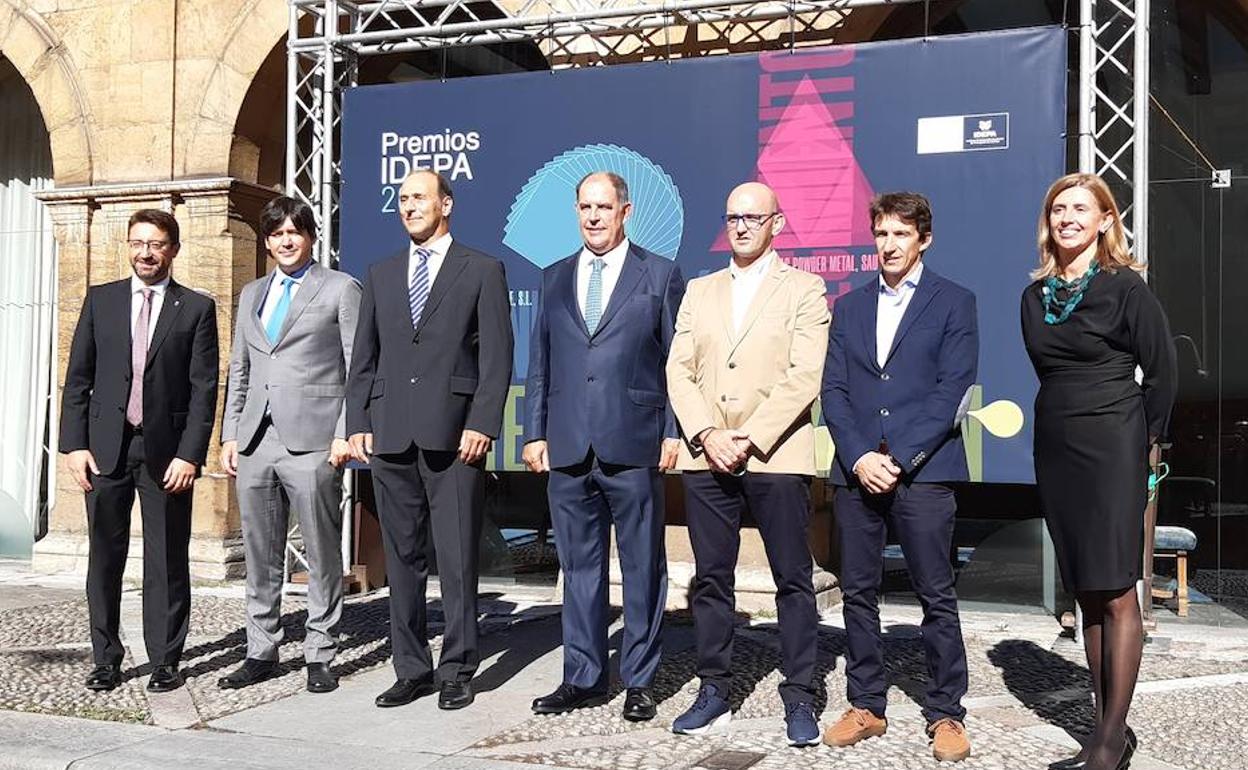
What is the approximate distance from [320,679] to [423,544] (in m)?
0.74

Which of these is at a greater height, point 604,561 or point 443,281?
point 443,281

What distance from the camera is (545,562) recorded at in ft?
31.6

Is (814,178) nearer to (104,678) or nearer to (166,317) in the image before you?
(166,317)

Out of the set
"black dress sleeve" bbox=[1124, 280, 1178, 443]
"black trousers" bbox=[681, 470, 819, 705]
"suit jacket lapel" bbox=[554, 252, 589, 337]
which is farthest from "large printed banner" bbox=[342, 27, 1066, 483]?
"black dress sleeve" bbox=[1124, 280, 1178, 443]

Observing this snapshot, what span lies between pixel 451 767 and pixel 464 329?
1.77 meters

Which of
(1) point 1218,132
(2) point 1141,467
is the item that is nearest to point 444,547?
(2) point 1141,467

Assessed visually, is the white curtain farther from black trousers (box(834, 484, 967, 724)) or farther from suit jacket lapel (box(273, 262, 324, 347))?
black trousers (box(834, 484, 967, 724))

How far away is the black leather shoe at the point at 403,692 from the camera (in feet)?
17.5

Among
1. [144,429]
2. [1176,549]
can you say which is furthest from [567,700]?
[1176,549]

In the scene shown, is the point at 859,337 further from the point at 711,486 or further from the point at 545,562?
the point at 545,562

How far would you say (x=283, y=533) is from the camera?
5996mm

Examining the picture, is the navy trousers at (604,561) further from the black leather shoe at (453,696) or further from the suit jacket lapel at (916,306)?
the suit jacket lapel at (916,306)

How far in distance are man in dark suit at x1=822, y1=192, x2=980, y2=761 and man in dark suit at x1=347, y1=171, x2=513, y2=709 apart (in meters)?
1.40

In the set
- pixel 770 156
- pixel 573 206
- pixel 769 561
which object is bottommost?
pixel 769 561
